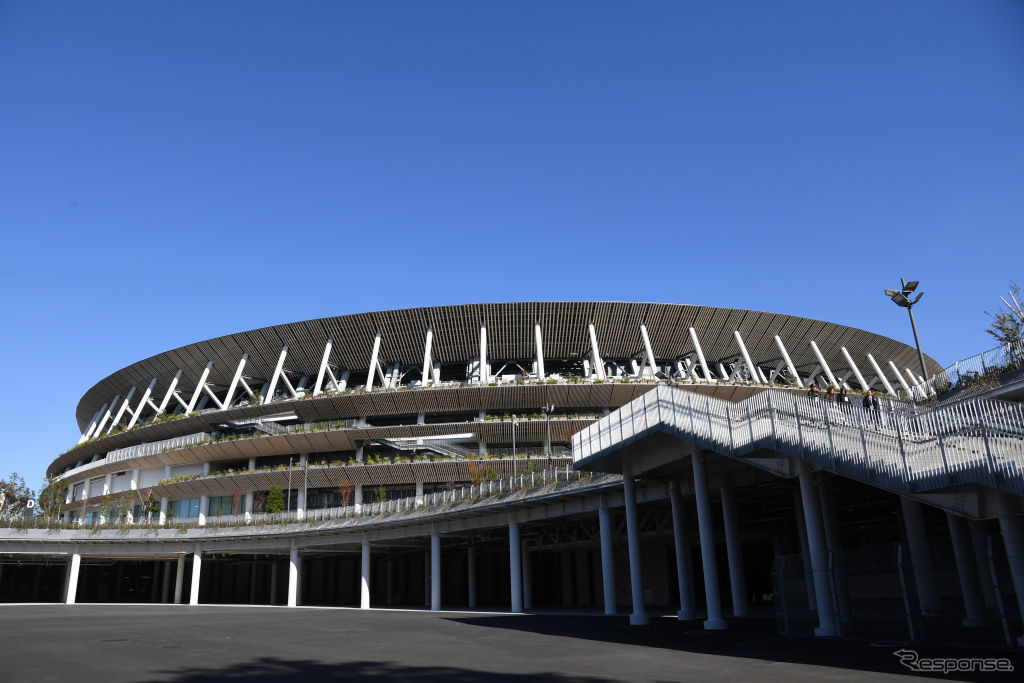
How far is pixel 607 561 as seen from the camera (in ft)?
98.8

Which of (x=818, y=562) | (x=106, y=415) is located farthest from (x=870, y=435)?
(x=106, y=415)

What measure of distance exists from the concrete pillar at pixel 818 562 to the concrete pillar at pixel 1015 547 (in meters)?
4.74

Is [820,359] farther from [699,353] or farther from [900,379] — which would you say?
[699,353]

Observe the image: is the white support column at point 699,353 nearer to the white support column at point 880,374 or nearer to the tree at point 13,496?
the white support column at point 880,374

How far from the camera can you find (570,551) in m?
51.0

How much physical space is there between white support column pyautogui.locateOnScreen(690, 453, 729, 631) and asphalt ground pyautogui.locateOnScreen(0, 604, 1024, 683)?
0.71 meters

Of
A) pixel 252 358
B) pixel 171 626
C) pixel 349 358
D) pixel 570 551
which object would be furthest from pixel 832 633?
pixel 252 358

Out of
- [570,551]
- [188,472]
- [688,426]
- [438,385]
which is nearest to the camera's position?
[688,426]

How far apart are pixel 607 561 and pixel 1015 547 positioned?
56.9ft

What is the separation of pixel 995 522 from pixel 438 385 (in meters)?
37.3

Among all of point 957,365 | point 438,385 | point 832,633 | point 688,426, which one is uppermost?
point 438,385

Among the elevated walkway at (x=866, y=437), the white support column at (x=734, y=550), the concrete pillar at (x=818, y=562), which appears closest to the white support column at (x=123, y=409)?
the white support column at (x=734, y=550)

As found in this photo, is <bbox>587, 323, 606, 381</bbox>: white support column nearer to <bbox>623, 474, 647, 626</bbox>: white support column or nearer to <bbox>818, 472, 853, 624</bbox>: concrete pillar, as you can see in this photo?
<bbox>623, 474, 647, 626</bbox>: white support column

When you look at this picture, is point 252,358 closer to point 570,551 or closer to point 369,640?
point 570,551
